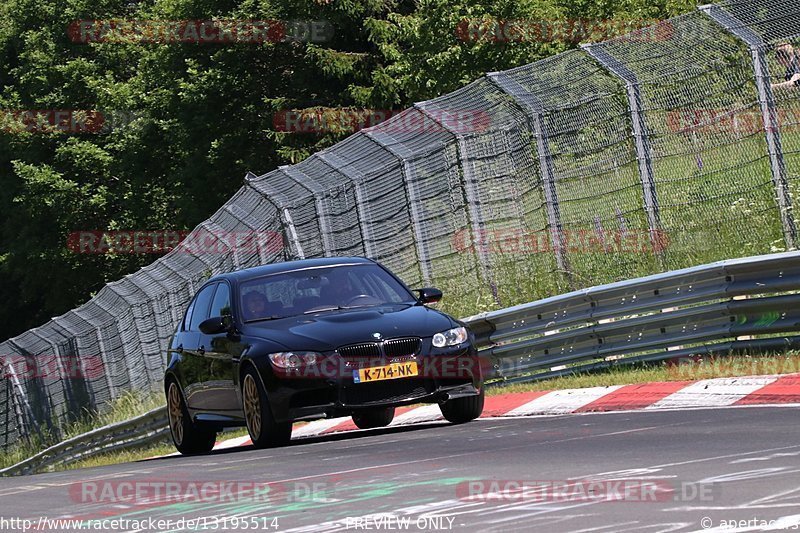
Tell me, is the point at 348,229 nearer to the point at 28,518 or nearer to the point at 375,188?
the point at 375,188

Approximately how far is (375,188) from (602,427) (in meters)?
9.36

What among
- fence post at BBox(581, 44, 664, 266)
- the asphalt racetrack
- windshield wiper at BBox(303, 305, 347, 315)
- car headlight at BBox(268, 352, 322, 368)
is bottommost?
the asphalt racetrack

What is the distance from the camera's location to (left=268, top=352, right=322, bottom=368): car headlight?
39.5 ft

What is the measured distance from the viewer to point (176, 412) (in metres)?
15.0

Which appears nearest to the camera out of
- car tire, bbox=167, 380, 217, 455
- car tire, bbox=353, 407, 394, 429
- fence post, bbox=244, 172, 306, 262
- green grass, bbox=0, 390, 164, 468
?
car tire, bbox=167, 380, 217, 455

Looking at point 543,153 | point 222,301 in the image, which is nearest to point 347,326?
point 222,301

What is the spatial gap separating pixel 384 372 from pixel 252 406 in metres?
1.22

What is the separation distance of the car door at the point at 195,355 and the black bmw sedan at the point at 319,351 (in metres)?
0.02

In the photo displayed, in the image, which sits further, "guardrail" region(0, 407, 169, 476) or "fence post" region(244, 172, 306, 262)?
"guardrail" region(0, 407, 169, 476)

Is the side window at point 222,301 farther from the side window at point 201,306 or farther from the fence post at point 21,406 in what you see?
the fence post at point 21,406

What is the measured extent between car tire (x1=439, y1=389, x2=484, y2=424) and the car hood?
0.64 meters

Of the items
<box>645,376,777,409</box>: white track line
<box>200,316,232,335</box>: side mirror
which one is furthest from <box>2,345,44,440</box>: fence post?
<box>645,376,777,409</box>: white track line

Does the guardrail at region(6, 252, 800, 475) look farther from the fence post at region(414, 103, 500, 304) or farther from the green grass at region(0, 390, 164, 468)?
the green grass at region(0, 390, 164, 468)

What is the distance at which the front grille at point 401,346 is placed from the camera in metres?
12.1
